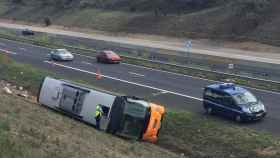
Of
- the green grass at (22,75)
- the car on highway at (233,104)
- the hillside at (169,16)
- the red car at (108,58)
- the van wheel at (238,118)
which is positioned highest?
the hillside at (169,16)

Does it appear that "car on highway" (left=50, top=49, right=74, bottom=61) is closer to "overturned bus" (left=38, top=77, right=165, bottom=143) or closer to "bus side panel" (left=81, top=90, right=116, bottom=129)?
"overturned bus" (left=38, top=77, right=165, bottom=143)

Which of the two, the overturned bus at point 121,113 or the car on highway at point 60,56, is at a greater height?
the overturned bus at point 121,113

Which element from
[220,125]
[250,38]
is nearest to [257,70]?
[250,38]

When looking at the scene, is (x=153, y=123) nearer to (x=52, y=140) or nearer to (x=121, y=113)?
(x=121, y=113)

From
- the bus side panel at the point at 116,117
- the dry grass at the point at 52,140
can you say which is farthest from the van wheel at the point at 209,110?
the bus side panel at the point at 116,117

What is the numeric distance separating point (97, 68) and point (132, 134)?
24412mm

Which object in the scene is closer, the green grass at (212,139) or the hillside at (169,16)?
the green grass at (212,139)

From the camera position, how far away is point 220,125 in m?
26.2

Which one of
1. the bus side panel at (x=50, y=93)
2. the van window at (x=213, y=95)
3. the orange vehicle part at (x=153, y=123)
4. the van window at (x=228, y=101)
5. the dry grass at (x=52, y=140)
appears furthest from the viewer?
the van window at (x=213, y=95)

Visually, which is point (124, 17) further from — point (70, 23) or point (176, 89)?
point (176, 89)

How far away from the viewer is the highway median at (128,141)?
53.7 feet

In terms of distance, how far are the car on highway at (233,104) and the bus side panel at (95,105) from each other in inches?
274

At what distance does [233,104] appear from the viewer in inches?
1078

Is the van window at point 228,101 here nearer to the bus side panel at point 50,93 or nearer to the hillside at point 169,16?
the bus side panel at point 50,93
